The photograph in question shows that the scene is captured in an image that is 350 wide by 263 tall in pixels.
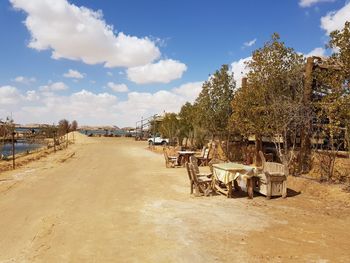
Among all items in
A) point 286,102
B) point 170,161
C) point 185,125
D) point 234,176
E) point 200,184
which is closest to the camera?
point 234,176

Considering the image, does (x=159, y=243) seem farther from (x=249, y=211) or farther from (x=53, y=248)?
(x=249, y=211)

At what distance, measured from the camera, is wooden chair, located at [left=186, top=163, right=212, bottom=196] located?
1165 cm

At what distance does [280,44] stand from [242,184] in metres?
6.38

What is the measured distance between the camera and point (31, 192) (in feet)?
39.6

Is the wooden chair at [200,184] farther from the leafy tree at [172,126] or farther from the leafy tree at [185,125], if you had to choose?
the leafy tree at [172,126]

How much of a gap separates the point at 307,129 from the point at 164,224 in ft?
29.4

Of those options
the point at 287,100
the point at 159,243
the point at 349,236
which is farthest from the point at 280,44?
the point at 159,243

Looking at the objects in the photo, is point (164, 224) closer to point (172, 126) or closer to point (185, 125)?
point (185, 125)

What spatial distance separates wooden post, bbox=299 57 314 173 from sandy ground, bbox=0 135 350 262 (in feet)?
6.84

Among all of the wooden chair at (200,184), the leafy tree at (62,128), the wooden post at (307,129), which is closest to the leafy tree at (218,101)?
the wooden post at (307,129)

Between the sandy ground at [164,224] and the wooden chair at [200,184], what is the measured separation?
38cm

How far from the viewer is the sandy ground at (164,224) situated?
6.40m

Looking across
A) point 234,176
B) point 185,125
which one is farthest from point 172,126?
point 234,176

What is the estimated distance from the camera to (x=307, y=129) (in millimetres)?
14688
